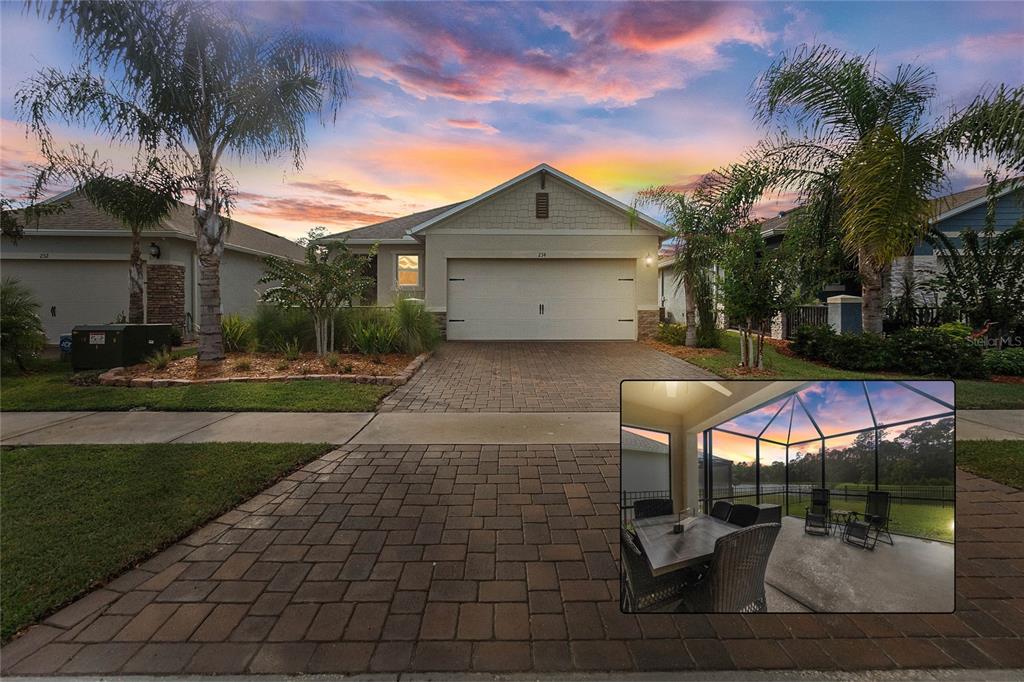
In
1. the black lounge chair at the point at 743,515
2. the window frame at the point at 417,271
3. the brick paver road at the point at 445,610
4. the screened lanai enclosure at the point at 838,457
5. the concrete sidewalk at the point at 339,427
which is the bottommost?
the brick paver road at the point at 445,610

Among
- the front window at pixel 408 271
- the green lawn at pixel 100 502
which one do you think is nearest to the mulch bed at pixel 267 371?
the green lawn at pixel 100 502

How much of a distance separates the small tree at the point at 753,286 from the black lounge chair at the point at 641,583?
885 cm

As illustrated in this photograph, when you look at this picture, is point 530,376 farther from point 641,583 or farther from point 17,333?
point 17,333

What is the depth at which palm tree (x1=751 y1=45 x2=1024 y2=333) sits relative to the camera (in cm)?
754

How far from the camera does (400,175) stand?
1223 centimetres

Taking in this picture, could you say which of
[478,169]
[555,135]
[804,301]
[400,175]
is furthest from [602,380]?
[478,169]

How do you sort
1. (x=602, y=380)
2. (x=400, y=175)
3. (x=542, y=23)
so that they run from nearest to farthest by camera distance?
1. (x=542, y=23)
2. (x=602, y=380)
3. (x=400, y=175)

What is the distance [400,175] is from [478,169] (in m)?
3.13

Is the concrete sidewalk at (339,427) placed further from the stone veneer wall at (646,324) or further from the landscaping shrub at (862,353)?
the stone veneer wall at (646,324)

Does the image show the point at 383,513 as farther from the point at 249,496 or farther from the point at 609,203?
the point at 609,203

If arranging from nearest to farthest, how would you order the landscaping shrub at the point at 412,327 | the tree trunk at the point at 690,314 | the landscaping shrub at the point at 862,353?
1. the landscaping shrub at the point at 862,353
2. the landscaping shrub at the point at 412,327
3. the tree trunk at the point at 690,314

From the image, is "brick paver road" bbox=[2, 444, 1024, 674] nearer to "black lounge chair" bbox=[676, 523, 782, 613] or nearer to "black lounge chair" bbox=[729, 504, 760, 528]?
"black lounge chair" bbox=[676, 523, 782, 613]

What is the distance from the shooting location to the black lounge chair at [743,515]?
1421 millimetres

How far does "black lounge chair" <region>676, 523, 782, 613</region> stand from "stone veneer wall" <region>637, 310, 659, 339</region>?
47.6ft
